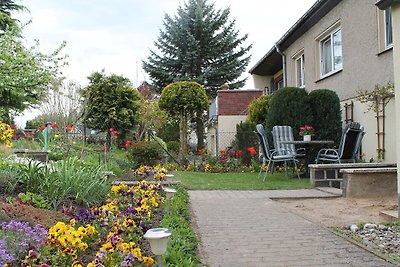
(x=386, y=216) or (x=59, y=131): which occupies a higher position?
(x=59, y=131)

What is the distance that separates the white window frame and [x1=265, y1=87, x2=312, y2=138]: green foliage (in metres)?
5.13

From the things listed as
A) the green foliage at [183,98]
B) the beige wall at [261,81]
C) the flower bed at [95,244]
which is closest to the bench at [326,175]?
the flower bed at [95,244]

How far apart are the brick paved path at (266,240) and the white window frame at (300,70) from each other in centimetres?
1001

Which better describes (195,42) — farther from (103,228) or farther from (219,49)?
(103,228)

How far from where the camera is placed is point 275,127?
32.5ft

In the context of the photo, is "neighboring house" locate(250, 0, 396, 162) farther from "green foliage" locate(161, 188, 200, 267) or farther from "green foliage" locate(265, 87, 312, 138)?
"green foliage" locate(161, 188, 200, 267)

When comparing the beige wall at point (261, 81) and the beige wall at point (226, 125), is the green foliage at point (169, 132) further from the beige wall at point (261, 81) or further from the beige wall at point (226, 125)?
the beige wall at point (261, 81)

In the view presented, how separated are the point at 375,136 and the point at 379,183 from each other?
2437mm

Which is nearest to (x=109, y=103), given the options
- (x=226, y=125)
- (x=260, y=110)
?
(x=226, y=125)

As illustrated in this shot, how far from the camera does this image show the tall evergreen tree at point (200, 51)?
28.6 meters

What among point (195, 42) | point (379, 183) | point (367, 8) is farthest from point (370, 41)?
point (195, 42)

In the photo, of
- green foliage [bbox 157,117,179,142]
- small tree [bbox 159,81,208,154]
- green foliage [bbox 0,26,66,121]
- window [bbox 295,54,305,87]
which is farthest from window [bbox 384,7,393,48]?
green foliage [bbox 157,117,179,142]

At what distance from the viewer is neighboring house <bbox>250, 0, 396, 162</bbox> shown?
877 centimetres

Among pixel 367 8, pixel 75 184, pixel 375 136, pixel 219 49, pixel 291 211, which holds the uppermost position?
pixel 219 49
